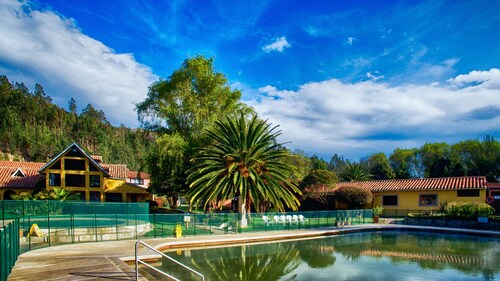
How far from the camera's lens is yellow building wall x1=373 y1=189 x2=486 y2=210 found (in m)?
36.0

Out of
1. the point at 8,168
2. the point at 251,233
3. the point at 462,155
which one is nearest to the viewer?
the point at 251,233


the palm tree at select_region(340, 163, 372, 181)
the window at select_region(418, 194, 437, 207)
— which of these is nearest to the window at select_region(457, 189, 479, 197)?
the window at select_region(418, 194, 437, 207)

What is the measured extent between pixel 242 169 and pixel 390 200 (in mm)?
21528

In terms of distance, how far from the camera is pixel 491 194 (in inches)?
1384

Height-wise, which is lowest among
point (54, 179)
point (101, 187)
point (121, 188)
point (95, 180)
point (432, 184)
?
point (121, 188)

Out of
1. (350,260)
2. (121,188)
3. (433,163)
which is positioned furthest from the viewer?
(433,163)

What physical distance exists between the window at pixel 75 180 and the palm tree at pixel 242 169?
63.4ft

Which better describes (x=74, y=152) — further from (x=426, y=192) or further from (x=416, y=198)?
(x=426, y=192)

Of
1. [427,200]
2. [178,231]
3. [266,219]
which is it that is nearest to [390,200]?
[427,200]

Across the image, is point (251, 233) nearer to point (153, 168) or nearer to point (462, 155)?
point (153, 168)

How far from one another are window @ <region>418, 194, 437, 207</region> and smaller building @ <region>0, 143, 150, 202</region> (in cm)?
3066

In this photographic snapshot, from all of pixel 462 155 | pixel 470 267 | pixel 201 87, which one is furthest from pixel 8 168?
pixel 462 155

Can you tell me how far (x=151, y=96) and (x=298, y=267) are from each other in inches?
1105

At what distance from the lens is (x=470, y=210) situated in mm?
29938
